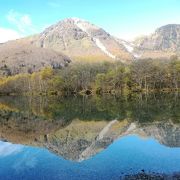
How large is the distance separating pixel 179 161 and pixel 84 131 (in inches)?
1001

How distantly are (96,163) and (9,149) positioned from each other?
15713 mm

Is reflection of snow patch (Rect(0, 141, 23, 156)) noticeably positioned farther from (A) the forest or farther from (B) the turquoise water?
(A) the forest

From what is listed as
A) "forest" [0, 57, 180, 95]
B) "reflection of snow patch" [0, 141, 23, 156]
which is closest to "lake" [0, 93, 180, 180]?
"reflection of snow patch" [0, 141, 23, 156]

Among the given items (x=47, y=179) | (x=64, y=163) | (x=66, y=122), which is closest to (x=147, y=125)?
(x=66, y=122)

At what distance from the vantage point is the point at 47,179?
3053cm

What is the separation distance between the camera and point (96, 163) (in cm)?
3606

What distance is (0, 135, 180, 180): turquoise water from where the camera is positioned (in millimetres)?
31953

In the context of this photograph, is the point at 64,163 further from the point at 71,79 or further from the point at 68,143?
the point at 71,79

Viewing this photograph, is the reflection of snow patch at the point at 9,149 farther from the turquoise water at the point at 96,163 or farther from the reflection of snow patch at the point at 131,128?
the reflection of snow patch at the point at 131,128

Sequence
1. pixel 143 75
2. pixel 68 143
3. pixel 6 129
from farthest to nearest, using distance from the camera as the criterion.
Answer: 1. pixel 143 75
2. pixel 6 129
3. pixel 68 143

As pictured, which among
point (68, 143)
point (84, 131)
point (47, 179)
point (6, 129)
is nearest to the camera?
point (47, 179)

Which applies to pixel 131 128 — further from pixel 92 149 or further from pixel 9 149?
pixel 9 149

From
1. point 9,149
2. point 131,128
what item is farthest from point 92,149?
point 131,128

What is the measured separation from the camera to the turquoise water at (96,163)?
3195 cm
